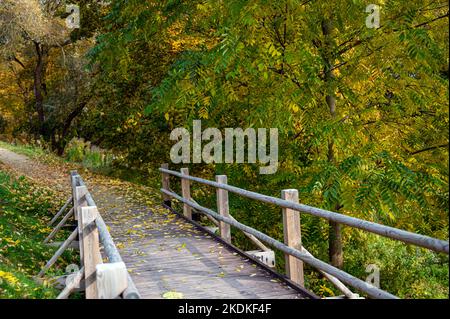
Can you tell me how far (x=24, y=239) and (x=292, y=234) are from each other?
18.4 feet

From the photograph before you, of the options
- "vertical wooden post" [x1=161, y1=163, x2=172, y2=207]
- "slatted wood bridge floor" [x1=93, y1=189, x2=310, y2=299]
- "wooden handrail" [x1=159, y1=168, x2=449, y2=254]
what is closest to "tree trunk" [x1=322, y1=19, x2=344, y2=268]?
"slatted wood bridge floor" [x1=93, y1=189, x2=310, y2=299]

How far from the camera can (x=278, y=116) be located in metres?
7.98

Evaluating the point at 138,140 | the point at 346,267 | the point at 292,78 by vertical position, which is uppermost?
the point at 292,78

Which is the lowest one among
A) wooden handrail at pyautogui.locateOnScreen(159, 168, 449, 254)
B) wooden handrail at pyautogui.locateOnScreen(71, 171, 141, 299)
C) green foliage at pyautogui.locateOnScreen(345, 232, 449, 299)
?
green foliage at pyautogui.locateOnScreen(345, 232, 449, 299)

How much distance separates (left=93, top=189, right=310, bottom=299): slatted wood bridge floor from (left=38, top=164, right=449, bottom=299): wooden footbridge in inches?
0.5

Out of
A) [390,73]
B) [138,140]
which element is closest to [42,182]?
[138,140]

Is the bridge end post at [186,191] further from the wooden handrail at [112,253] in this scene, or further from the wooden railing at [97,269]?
the wooden handrail at [112,253]

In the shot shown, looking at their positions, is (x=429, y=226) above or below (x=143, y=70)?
below

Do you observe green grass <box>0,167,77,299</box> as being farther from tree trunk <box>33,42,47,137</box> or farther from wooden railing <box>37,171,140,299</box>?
tree trunk <box>33,42,47,137</box>

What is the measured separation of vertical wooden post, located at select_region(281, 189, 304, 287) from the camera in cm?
650

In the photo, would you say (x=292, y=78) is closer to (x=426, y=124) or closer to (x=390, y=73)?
(x=390, y=73)
